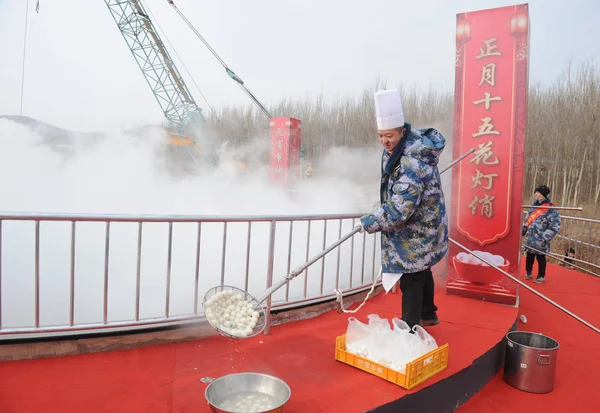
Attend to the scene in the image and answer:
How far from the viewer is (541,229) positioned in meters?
5.96

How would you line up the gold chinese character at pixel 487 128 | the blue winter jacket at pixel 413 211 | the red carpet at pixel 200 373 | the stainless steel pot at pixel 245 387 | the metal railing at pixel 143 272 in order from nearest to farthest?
the stainless steel pot at pixel 245 387 < the red carpet at pixel 200 373 < the blue winter jacket at pixel 413 211 < the metal railing at pixel 143 272 < the gold chinese character at pixel 487 128

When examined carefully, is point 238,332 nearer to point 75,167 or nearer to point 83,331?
point 83,331

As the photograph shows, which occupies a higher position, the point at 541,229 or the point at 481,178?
the point at 481,178

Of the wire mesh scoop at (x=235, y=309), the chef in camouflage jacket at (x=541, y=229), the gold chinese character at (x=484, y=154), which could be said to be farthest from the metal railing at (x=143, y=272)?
the chef in camouflage jacket at (x=541, y=229)

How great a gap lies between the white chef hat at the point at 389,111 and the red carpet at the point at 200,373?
1628mm

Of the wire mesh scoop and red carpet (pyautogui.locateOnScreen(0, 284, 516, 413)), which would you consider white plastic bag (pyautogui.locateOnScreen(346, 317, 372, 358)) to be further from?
the wire mesh scoop

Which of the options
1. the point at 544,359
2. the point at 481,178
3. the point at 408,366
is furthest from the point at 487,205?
the point at 408,366

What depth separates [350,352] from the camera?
8.57 ft

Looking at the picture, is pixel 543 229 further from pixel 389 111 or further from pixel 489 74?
pixel 389 111

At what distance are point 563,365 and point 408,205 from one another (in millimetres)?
2158

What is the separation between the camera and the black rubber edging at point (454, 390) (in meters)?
2.22

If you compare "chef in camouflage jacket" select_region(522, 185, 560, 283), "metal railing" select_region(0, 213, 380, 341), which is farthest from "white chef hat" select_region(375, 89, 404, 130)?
"chef in camouflage jacket" select_region(522, 185, 560, 283)

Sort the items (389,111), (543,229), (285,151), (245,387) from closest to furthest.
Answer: (245,387), (389,111), (543,229), (285,151)

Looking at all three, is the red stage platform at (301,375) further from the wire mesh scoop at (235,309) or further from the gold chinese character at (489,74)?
the gold chinese character at (489,74)
